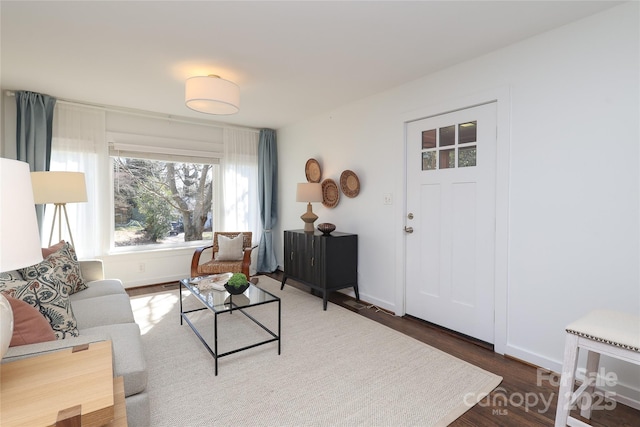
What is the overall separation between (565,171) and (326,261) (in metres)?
2.19

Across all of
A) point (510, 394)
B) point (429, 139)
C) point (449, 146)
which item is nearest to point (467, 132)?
point (449, 146)

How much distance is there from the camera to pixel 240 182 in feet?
16.4

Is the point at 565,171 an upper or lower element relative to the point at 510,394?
upper

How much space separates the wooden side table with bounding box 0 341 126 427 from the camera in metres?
0.88

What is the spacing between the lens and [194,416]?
5.79 ft

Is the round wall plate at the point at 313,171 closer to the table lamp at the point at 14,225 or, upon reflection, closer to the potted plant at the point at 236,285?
the potted plant at the point at 236,285

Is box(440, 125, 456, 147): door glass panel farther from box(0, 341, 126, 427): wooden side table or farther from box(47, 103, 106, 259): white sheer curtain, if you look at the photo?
box(47, 103, 106, 259): white sheer curtain

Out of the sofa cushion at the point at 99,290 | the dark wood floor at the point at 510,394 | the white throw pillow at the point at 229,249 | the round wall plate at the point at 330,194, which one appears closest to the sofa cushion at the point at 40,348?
the sofa cushion at the point at 99,290

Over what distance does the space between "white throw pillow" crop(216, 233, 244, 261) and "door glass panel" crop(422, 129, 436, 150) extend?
259 centimetres

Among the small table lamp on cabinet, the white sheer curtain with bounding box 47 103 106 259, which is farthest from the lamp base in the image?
the white sheer curtain with bounding box 47 103 106 259


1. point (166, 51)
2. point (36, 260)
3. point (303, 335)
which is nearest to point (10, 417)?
point (36, 260)

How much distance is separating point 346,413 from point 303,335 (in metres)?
1.03

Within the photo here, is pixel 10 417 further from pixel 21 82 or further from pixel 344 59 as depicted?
pixel 21 82

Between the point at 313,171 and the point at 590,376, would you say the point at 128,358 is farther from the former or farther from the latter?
the point at 313,171
